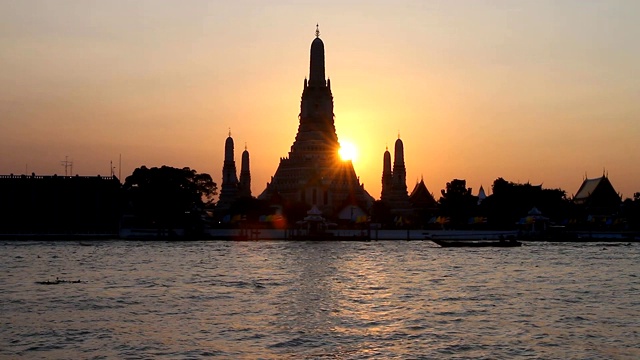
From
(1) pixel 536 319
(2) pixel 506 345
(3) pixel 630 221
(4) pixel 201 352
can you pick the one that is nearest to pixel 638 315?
(1) pixel 536 319

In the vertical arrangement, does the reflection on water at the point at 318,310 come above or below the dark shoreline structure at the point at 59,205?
below

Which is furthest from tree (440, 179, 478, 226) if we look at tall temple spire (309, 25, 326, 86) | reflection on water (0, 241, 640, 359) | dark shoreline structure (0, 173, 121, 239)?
reflection on water (0, 241, 640, 359)

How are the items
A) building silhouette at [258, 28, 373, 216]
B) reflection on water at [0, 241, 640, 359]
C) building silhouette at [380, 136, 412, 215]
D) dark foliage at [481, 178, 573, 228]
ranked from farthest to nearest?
building silhouette at [380, 136, 412, 215], building silhouette at [258, 28, 373, 216], dark foliage at [481, 178, 573, 228], reflection on water at [0, 241, 640, 359]

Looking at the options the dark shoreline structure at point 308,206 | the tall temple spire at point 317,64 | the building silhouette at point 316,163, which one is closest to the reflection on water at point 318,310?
the dark shoreline structure at point 308,206

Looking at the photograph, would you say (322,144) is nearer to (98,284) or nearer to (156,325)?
(98,284)

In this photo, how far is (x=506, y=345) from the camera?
30.1 meters

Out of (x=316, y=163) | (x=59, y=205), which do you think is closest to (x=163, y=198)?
(x=59, y=205)

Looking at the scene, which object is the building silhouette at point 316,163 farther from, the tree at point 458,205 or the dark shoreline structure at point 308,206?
the tree at point 458,205

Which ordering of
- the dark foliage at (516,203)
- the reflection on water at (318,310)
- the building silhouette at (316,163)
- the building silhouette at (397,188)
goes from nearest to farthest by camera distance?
1. the reflection on water at (318,310)
2. the dark foliage at (516,203)
3. the building silhouette at (316,163)
4. the building silhouette at (397,188)

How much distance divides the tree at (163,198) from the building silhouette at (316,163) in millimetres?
21592

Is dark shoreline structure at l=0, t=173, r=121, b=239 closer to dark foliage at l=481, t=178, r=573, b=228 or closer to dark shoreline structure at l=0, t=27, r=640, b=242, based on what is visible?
dark shoreline structure at l=0, t=27, r=640, b=242

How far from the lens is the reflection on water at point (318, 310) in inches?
1161

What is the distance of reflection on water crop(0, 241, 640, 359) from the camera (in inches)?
1161

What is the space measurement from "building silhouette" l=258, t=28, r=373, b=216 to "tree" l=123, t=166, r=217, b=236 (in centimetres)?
2159
